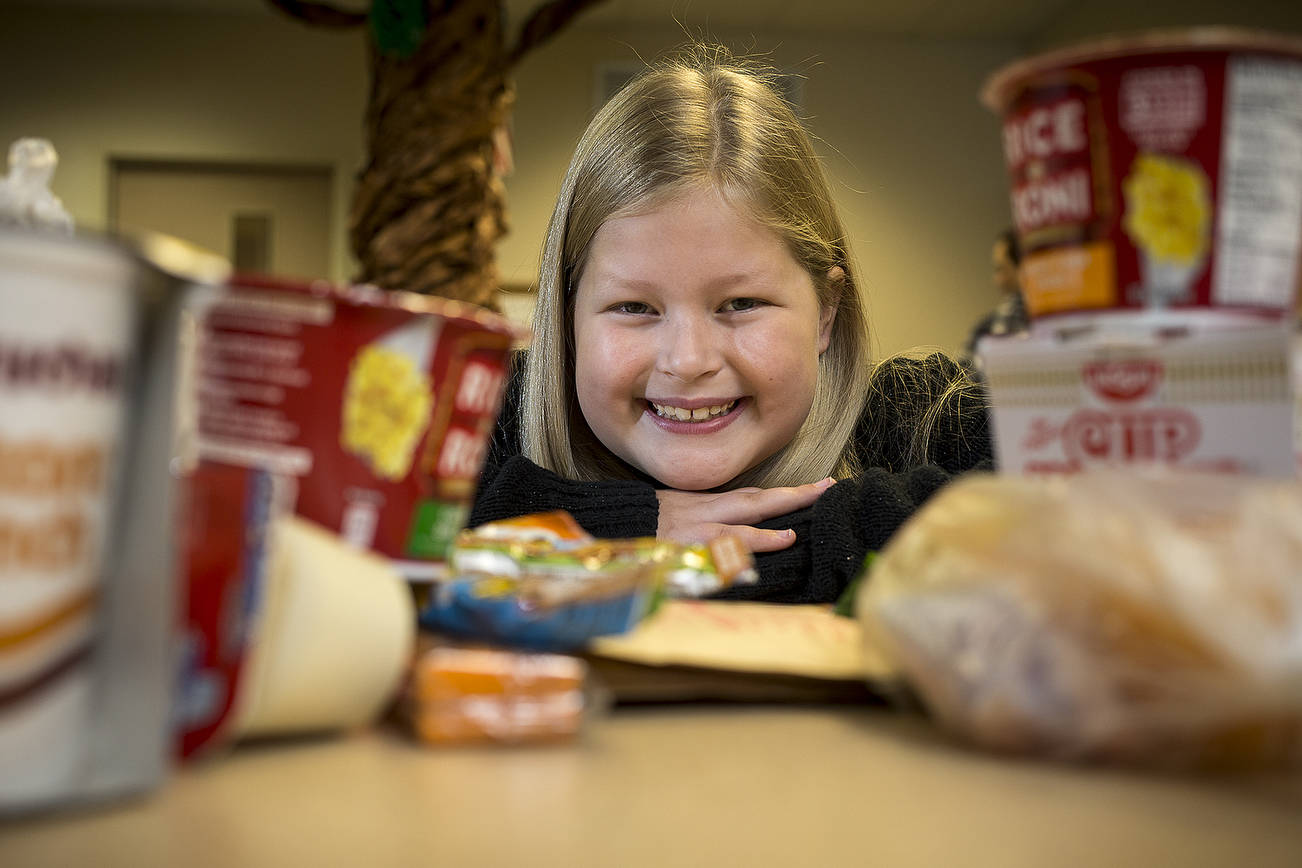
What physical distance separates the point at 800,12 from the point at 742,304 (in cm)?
403

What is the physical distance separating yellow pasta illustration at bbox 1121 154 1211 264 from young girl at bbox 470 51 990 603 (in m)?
0.57

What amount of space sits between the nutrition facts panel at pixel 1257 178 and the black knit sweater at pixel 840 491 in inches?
15.9

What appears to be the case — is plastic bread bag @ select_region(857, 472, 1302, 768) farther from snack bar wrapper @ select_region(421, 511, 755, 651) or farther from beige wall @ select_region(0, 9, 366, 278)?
beige wall @ select_region(0, 9, 366, 278)

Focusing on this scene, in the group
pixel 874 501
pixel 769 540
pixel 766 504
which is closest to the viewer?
pixel 874 501

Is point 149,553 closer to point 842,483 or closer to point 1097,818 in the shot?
point 1097,818

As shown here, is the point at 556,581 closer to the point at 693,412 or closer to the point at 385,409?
the point at 385,409

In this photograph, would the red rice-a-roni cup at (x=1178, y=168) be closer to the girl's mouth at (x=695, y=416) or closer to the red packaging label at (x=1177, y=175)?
the red packaging label at (x=1177, y=175)

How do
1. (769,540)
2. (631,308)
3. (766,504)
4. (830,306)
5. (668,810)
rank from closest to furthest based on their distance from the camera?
(668,810), (769,540), (766,504), (631,308), (830,306)

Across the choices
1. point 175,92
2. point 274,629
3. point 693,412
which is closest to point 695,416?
point 693,412

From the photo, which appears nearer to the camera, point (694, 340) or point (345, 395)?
point (345, 395)

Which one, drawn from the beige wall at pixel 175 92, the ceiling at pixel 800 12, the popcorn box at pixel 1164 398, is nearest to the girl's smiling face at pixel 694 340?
the popcorn box at pixel 1164 398

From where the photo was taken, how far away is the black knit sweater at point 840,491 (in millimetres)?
839

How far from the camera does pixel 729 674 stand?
0.43 metres

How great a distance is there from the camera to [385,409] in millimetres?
436
